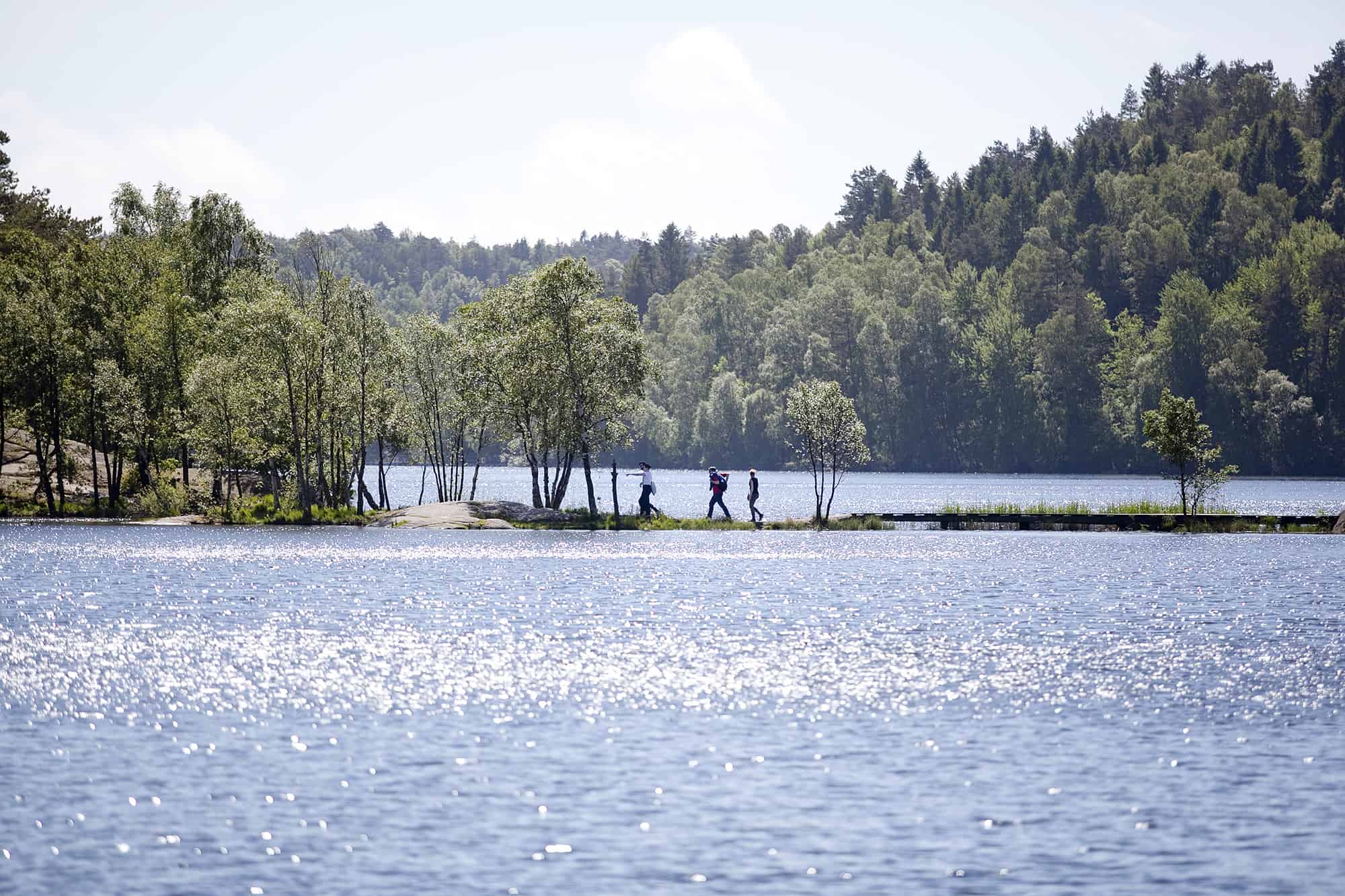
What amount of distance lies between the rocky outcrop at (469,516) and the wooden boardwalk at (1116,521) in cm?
1767

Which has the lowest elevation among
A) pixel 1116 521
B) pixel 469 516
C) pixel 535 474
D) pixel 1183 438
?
pixel 1116 521

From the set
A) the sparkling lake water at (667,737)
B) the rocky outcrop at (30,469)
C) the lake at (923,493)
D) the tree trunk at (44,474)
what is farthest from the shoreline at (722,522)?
the sparkling lake water at (667,737)

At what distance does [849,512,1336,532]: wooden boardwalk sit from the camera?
83.2m

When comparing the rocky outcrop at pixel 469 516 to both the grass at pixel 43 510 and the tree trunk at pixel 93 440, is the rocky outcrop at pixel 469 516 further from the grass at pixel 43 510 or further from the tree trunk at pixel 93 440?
the tree trunk at pixel 93 440

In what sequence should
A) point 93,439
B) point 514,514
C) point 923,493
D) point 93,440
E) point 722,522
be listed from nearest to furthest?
point 722,522 → point 514,514 → point 93,439 → point 93,440 → point 923,493

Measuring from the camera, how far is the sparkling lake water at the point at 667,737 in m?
18.7

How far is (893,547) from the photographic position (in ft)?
A: 247

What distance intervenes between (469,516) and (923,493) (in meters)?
75.3

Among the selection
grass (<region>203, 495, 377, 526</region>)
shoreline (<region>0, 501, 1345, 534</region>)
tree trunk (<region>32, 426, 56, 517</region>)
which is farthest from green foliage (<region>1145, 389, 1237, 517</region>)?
tree trunk (<region>32, 426, 56, 517</region>)

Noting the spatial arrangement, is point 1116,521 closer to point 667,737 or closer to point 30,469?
point 667,737

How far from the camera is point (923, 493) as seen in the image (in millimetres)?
151500

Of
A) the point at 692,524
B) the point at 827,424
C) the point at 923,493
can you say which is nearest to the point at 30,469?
the point at 692,524

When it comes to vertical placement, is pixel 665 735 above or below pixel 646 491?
below

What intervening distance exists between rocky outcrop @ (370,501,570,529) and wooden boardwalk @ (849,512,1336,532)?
1767 centimetres
